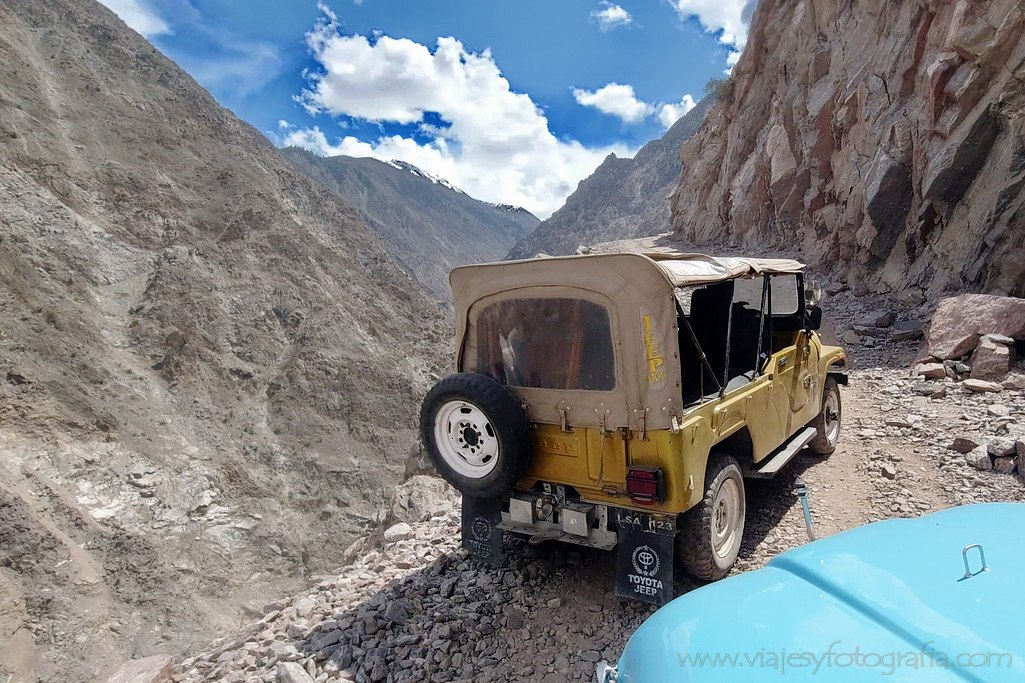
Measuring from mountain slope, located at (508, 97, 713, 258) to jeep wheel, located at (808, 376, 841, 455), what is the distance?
209ft

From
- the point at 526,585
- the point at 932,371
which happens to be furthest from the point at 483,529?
the point at 932,371

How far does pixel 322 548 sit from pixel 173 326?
10.9 m

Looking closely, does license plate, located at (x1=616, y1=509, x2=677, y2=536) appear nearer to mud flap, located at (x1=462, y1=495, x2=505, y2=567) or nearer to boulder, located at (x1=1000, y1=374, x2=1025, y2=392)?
mud flap, located at (x1=462, y1=495, x2=505, y2=567)

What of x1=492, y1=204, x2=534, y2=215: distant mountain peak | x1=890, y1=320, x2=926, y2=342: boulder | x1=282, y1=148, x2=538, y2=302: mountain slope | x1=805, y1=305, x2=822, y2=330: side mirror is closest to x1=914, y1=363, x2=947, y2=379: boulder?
x1=890, y1=320, x2=926, y2=342: boulder

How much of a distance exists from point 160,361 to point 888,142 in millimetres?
24579

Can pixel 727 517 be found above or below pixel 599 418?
below

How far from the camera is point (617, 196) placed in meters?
85.9

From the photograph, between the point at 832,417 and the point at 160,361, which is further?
the point at 160,361

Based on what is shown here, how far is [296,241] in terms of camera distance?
94.6 ft

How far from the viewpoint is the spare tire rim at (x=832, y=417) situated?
6.10 m

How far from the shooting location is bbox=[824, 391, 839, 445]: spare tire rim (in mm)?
6098

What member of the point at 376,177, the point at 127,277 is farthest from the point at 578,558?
the point at 376,177

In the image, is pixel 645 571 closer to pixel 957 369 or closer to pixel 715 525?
pixel 715 525

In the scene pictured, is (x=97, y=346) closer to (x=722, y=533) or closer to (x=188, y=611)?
(x=188, y=611)
